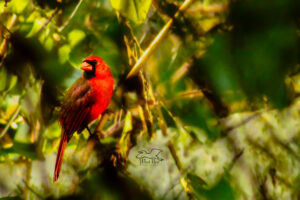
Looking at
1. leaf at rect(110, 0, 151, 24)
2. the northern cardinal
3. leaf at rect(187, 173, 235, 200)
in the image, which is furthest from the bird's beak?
leaf at rect(187, 173, 235, 200)

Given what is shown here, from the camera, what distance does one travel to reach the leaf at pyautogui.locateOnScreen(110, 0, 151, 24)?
0.71 meters

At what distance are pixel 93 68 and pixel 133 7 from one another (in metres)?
0.16

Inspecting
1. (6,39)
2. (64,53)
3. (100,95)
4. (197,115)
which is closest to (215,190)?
(197,115)

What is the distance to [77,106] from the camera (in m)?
0.77

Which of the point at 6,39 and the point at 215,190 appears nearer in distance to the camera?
the point at 215,190

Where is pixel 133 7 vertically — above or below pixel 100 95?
above

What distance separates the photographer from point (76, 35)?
824 millimetres

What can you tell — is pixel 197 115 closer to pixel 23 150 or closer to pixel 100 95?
pixel 100 95

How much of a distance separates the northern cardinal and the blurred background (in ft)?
0.07

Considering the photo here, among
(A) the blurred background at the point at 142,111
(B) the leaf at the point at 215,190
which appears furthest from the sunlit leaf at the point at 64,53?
(B) the leaf at the point at 215,190

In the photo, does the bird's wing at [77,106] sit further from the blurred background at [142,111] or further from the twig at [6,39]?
the twig at [6,39]

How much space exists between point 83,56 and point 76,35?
2.1 inches

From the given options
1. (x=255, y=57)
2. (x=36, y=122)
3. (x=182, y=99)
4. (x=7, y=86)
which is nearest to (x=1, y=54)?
(x=7, y=86)

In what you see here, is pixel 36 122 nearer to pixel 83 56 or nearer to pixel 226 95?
pixel 83 56
